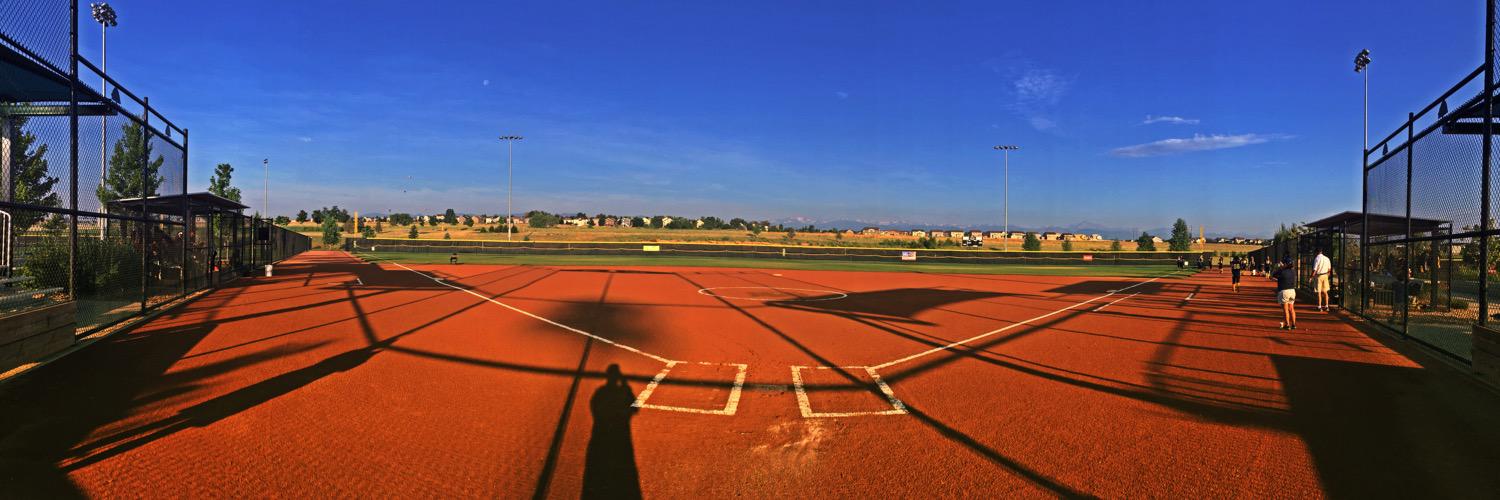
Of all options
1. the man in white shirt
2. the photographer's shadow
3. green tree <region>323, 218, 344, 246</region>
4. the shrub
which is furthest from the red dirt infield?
green tree <region>323, 218, 344, 246</region>

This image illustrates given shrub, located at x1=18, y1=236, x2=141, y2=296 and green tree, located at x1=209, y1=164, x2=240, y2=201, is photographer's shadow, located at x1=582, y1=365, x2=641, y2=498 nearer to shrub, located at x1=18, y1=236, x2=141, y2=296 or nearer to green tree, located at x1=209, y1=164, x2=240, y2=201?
shrub, located at x1=18, y1=236, x2=141, y2=296

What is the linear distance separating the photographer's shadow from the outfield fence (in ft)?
166

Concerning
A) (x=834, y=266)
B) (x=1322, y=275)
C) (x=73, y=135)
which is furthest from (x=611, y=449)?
(x=834, y=266)

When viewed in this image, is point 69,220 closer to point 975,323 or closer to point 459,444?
point 459,444

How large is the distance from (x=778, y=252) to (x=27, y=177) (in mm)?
53098

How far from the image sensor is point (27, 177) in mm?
9562

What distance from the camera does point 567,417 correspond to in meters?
6.13

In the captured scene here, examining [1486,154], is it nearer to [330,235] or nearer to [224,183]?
[224,183]

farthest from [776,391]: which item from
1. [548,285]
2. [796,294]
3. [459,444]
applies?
[548,285]

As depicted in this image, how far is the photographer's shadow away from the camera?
446 cm

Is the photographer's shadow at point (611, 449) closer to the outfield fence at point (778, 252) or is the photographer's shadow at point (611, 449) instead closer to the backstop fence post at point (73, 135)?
the backstop fence post at point (73, 135)

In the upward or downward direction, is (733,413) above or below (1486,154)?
below

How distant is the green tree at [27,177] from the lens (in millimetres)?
9258

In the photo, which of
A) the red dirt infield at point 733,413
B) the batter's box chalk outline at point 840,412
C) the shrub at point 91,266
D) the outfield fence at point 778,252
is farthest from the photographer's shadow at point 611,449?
the outfield fence at point 778,252
